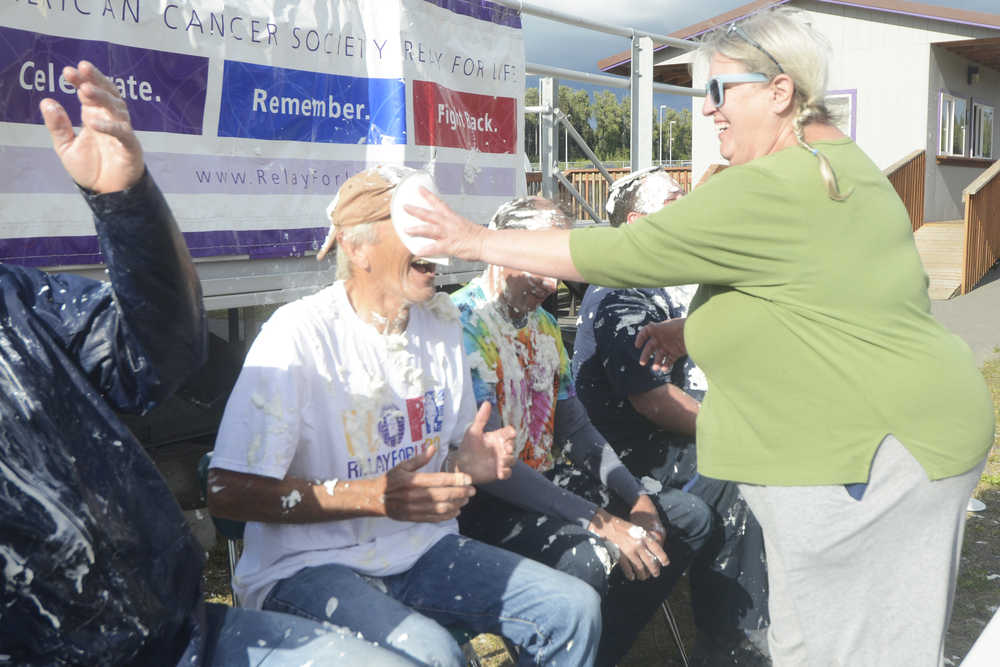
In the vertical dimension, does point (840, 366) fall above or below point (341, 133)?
below

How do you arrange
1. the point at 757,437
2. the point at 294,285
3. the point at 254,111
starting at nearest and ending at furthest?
the point at 757,437, the point at 254,111, the point at 294,285

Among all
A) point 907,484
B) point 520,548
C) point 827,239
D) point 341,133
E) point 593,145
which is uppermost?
point 593,145

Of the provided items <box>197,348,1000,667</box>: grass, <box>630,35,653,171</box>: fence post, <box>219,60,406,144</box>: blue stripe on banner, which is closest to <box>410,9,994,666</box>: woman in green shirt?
<box>197,348,1000,667</box>: grass

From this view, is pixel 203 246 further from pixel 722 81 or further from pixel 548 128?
pixel 548 128

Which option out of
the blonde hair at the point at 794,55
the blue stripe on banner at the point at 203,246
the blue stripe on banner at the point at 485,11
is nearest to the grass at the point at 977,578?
the blonde hair at the point at 794,55

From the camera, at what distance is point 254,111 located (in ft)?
11.5

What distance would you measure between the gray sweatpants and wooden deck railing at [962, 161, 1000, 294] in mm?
12042

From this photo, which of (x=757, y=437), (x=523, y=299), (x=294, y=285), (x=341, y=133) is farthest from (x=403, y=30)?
(x=757, y=437)

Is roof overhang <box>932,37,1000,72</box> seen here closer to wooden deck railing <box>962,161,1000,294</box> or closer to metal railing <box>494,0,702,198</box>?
wooden deck railing <box>962,161,1000,294</box>

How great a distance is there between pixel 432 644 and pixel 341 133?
258 centimetres

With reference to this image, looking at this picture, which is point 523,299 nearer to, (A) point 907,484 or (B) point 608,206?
(B) point 608,206

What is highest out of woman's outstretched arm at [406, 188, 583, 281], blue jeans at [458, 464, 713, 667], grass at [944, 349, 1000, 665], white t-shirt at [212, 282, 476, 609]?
woman's outstretched arm at [406, 188, 583, 281]

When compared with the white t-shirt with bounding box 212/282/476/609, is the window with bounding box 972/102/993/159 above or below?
above

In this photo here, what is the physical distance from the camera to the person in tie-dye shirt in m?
2.57
